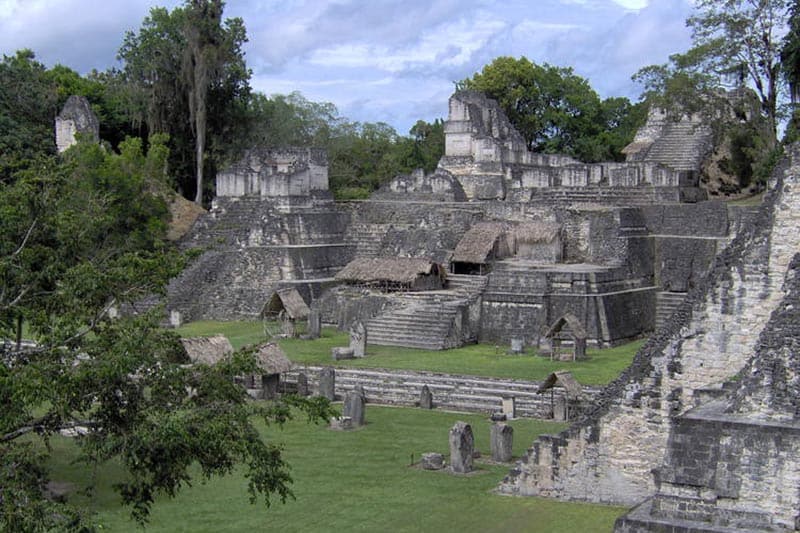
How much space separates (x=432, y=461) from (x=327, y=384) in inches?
254

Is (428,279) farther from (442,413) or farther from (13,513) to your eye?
(13,513)

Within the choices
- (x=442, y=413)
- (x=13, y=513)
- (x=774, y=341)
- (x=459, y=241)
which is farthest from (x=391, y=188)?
(x=13, y=513)

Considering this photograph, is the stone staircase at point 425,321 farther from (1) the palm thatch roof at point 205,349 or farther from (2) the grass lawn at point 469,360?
(1) the palm thatch roof at point 205,349

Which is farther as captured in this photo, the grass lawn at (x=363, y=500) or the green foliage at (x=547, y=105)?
the green foliage at (x=547, y=105)

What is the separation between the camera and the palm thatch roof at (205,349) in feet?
76.2

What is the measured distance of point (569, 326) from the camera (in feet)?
92.0

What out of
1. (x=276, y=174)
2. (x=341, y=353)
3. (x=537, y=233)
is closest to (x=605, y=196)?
(x=537, y=233)

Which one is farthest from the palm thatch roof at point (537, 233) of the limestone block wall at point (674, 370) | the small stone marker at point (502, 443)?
the limestone block wall at point (674, 370)

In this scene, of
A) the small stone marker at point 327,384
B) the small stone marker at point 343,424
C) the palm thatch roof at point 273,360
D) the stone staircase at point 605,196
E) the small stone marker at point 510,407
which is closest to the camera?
the small stone marker at point 343,424

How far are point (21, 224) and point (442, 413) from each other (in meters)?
10.3

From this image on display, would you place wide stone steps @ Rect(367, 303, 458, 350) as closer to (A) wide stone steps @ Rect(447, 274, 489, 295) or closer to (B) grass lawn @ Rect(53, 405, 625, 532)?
(A) wide stone steps @ Rect(447, 274, 489, 295)

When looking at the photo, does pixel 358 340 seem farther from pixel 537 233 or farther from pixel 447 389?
pixel 537 233

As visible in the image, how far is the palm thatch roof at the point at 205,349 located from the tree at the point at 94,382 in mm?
7043

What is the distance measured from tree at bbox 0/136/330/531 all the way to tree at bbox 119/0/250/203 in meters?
28.2
